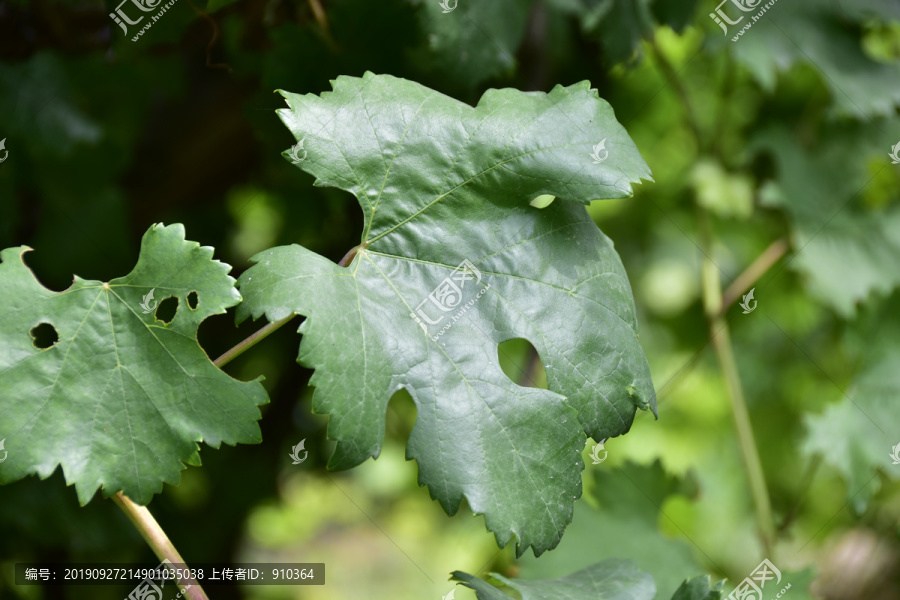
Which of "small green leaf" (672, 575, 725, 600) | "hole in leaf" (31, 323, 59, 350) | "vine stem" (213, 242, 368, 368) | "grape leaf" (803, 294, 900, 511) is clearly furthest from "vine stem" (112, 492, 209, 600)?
"grape leaf" (803, 294, 900, 511)

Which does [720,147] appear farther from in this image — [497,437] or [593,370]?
[497,437]

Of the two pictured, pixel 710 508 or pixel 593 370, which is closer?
pixel 593 370

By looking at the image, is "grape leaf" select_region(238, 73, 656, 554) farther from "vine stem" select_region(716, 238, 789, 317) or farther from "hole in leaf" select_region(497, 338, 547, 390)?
"vine stem" select_region(716, 238, 789, 317)

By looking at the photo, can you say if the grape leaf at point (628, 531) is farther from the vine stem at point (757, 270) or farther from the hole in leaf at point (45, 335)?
the hole in leaf at point (45, 335)

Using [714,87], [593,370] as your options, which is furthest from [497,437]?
[714,87]

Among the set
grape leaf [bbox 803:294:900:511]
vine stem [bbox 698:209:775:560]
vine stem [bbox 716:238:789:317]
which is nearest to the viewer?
grape leaf [bbox 803:294:900:511]
